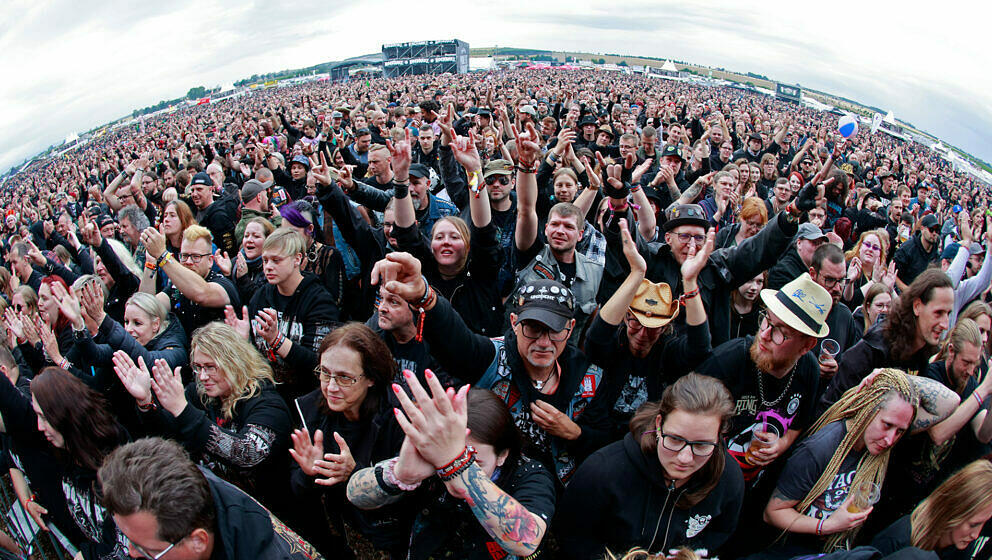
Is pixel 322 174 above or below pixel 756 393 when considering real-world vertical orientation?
above

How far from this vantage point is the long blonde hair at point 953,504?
6.16 ft

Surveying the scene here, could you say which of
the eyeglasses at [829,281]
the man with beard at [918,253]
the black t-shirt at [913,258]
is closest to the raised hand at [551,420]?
the eyeglasses at [829,281]

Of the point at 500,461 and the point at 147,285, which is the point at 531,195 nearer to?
the point at 500,461

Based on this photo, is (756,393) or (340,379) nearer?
(340,379)

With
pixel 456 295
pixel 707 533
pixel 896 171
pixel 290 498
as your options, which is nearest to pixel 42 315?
pixel 290 498

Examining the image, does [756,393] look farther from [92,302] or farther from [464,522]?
[92,302]

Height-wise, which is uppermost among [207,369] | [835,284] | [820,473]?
[835,284]

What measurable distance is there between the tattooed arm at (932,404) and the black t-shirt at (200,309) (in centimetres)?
426

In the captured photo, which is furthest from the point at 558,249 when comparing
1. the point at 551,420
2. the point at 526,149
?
the point at 551,420

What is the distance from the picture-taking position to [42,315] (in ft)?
11.5

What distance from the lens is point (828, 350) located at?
2992 mm

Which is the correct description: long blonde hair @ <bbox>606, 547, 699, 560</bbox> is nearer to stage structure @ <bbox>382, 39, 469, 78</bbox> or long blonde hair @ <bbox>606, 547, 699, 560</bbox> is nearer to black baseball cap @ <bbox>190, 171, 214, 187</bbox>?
black baseball cap @ <bbox>190, 171, 214, 187</bbox>

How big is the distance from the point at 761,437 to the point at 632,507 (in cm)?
93

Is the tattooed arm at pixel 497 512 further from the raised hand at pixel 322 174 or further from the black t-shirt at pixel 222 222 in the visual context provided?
the black t-shirt at pixel 222 222
